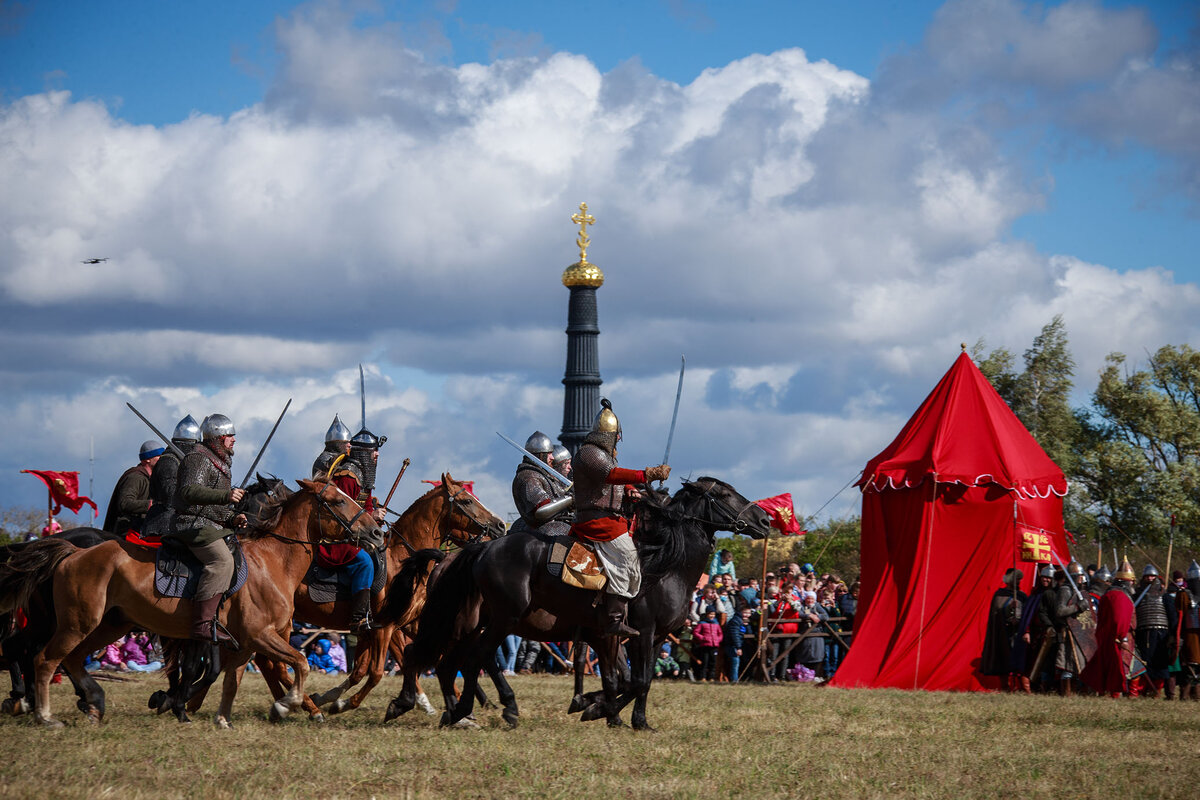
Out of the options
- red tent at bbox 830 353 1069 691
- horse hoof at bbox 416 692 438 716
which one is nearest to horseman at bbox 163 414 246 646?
horse hoof at bbox 416 692 438 716

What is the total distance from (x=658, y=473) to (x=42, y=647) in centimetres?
477

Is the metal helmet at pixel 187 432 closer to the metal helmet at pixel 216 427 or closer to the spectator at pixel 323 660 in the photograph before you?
the metal helmet at pixel 216 427

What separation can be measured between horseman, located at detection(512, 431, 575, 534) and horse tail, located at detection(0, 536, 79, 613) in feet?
11.4

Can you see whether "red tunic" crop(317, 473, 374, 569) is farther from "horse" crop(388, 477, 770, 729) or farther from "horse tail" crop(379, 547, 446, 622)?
"horse" crop(388, 477, 770, 729)

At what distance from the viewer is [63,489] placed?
588 inches

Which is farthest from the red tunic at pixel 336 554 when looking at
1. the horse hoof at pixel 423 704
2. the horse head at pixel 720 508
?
the horse head at pixel 720 508

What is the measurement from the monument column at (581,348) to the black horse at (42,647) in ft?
107

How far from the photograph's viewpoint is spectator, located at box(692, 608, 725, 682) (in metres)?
18.6

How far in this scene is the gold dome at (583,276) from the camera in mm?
44281

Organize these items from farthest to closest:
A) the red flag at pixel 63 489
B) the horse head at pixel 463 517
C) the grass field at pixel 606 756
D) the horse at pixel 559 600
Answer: the red flag at pixel 63 489
the horse head at pixel 463 517
the horse at pixel 559 600
the grass field at pixel 606 756

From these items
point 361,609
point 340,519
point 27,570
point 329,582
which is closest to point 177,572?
point 27,570

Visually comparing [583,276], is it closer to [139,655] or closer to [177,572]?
[139,655]

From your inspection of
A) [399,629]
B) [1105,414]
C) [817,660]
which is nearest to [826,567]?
[1105,414]

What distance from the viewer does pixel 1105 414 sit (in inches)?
1759
